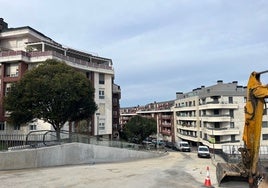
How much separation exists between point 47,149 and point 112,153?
38.4 feet


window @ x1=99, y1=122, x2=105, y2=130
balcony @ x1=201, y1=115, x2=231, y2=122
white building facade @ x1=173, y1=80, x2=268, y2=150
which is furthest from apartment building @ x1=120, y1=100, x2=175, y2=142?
window @ x1=99, y1=122, x2=105, y2=130

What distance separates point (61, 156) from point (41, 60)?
21943mm

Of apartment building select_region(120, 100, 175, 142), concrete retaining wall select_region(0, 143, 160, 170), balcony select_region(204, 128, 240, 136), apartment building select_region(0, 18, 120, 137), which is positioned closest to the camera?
concrete retaining wall select_region(0, 143, 160, 170)

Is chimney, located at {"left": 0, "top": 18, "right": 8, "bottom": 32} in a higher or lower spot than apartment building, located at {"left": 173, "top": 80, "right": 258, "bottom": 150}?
higher

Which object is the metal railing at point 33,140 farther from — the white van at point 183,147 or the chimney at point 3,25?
the white van at point 183,147

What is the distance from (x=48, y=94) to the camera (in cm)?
2689

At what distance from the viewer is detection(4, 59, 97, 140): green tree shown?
26828mm

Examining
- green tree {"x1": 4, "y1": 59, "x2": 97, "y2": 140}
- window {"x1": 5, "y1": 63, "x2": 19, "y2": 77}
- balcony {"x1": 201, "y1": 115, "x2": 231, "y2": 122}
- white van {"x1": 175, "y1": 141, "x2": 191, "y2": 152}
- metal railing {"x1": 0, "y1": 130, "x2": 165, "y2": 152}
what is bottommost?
white van {"x1": 175, "y1": 141, "x2": 191, "y2": 152}

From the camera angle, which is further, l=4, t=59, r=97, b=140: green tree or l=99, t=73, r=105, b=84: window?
l=99, t=73, r=105, b=84: window

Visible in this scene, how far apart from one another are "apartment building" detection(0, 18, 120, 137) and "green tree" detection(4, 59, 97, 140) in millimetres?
12785

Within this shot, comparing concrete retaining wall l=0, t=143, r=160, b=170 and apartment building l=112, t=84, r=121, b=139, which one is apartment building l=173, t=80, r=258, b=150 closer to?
apartment building l=112, t=84, r=121, b=139

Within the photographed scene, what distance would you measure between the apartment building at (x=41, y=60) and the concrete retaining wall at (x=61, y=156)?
14.3 metres

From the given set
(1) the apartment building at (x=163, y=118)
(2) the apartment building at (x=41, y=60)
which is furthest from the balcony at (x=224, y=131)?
(1) the apartment building at (x=163, y=118)

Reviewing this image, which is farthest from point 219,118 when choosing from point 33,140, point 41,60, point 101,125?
point 33,140
